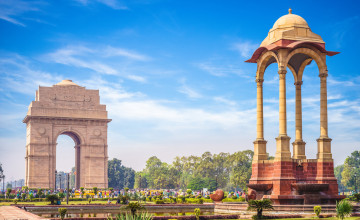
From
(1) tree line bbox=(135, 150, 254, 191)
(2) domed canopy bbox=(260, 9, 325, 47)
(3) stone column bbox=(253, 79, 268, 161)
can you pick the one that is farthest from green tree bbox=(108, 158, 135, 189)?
(2) domed canopy bbox=(260, 9, 325, 47)

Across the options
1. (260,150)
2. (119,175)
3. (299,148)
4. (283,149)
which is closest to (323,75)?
(299,148)

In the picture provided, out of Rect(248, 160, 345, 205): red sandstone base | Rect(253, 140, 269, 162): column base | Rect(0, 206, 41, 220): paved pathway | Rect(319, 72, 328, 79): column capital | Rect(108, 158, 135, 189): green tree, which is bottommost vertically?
Rect(108, 158, 135, 189): green tree

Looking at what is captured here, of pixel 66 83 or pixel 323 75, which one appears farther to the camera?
pixel 66 83

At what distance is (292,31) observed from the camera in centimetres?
2578

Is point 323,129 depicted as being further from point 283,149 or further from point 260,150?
point 260,150

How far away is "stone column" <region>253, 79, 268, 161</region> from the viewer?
1032 inches

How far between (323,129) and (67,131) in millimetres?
40789

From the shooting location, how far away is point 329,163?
984 inches

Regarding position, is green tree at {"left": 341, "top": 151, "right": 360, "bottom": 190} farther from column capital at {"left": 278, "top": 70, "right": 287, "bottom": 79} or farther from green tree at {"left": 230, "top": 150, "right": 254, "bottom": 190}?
column capital at {"left": 278, "top": 70, "right": 287, "bottom": 79}

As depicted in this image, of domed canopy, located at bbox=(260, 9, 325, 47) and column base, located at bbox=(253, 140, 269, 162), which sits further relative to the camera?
column base, located at bbox=(253, 140, 269, 162)

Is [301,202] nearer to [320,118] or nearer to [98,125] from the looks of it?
[320,118]

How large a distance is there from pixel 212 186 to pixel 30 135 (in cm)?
3144

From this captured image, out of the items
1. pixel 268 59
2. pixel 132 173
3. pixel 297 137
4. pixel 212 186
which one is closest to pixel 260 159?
pixel 297 137

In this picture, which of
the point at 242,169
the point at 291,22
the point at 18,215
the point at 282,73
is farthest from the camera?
the point at 242,169
